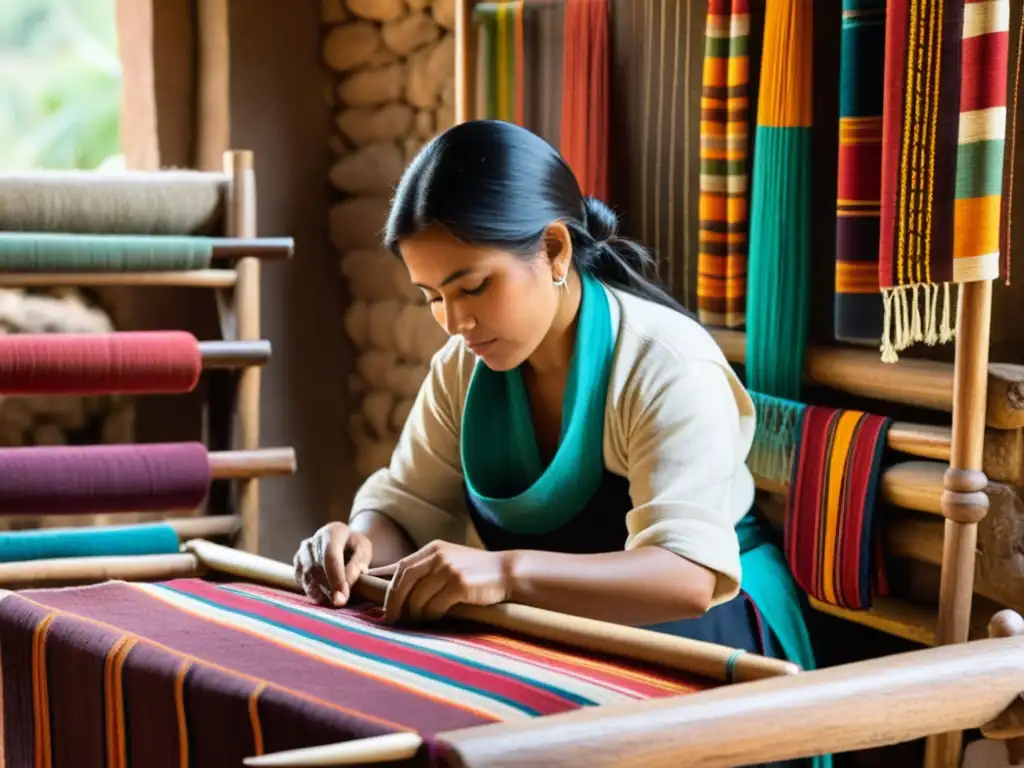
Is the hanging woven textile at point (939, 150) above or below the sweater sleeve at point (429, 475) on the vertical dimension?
above

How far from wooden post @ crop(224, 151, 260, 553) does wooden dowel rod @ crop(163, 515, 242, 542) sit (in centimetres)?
2

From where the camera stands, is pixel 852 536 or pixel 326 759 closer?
pixel 326 759

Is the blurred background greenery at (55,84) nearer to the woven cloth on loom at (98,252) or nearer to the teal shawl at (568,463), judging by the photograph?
the woven cloth on loom at (98,252)

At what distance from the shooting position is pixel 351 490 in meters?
3.17

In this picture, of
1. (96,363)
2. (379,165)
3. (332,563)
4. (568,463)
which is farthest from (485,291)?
(379,165)

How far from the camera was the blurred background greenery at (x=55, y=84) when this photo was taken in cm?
380

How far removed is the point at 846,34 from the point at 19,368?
1430 mm

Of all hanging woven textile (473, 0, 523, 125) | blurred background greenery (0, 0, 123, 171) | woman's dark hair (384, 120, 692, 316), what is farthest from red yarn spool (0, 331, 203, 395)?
blurred background greenery (0, 0, 123, 171)

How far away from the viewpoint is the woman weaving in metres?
1.46

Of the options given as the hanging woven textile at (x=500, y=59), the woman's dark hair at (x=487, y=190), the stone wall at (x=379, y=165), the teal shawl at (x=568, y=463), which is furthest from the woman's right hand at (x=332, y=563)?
the stone wall at (x=379, y=165)

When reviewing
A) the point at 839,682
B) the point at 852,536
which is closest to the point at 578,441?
the point at 852,536

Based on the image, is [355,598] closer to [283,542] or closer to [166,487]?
[166,487]

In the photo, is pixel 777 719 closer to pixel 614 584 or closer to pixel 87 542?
pixel 614 584

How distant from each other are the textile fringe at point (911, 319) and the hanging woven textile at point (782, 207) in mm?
208
